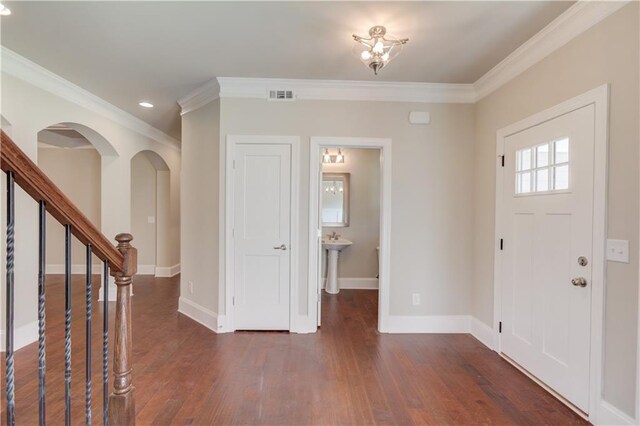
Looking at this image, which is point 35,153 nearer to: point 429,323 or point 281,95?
point 281,95

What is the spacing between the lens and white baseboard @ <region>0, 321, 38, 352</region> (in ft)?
9.22

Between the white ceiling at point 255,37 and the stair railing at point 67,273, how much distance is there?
1.63 m

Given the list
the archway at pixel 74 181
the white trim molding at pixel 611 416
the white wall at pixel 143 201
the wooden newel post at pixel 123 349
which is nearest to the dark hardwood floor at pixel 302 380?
the white trim molding at pixel 611 416

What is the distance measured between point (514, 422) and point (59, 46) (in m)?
4.42

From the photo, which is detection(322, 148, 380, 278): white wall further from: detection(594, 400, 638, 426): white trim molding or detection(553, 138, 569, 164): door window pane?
detection(594, 400, 638, 426): white trim molding

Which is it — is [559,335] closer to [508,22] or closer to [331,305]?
[508,22]

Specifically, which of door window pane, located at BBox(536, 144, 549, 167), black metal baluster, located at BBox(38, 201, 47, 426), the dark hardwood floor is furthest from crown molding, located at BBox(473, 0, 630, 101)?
black metal baluster, located at BBox(38, 201, 47, 426)

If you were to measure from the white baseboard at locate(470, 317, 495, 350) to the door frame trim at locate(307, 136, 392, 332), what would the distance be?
36.4 inches

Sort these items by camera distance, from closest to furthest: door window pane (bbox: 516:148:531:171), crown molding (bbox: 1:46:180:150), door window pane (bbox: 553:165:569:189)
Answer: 1. door window pane (bbox: 553:165:569:189)
2. door window pane (bbox: 516:148:531:171)
3. crown molding (bbox: 1:46:180:150)

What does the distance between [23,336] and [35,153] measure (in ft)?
5.77

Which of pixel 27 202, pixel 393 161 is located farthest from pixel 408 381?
pixel 27 202

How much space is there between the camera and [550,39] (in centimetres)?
229

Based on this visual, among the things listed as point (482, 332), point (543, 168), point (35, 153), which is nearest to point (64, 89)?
point (35, 153)

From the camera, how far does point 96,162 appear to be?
5.83m
